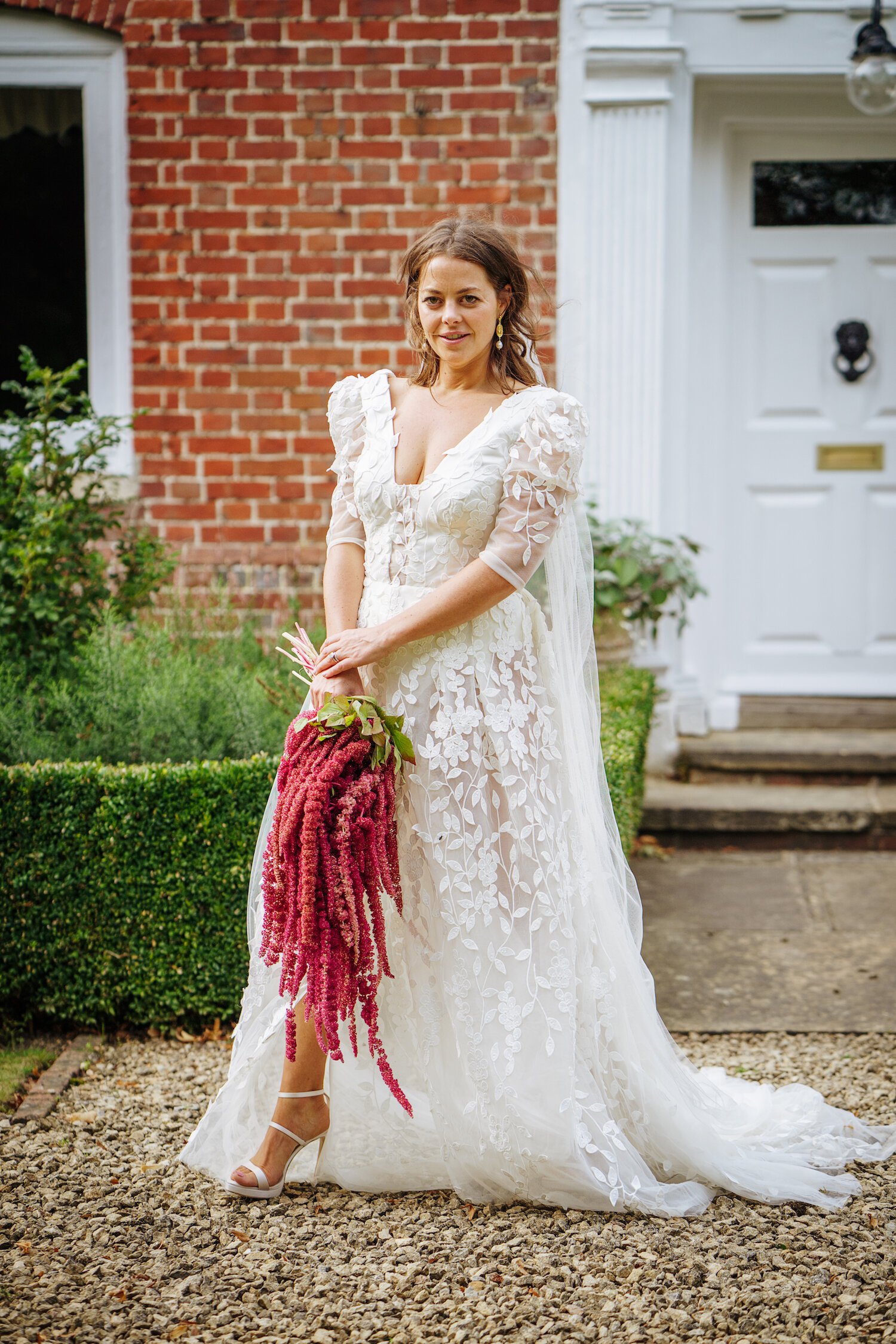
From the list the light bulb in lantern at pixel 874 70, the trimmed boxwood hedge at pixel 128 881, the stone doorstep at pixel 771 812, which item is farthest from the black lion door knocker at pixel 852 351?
the trimmed boxwood hedge at pixel 128 881

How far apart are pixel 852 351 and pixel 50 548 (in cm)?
375

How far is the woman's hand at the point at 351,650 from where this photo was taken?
2.51 metres

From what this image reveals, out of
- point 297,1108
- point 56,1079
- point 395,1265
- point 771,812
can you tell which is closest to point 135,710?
point 56,1079

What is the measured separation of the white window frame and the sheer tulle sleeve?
351 centimetres

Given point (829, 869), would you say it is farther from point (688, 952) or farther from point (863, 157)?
point (863, 157)

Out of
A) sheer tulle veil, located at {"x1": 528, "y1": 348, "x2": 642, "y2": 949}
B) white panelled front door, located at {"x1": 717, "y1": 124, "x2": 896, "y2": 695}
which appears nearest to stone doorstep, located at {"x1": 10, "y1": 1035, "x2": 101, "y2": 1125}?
sheer tulle veil, located at {"x1": 528, "y1": 348, "x2": 642, "y2": 949}

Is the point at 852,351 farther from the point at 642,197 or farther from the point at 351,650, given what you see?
the point at 351,650

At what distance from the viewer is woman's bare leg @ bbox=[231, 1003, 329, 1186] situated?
8.41 feet

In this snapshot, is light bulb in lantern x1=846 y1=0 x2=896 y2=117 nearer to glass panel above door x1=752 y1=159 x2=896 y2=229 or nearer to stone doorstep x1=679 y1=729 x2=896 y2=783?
glass panel above door x1=752 y1=159 x2=896 y2=229

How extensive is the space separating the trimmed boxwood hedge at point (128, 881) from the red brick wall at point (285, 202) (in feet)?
7.87

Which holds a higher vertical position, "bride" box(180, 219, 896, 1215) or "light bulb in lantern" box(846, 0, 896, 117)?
"light bulb in lantern" box(846, 0, 896, 117)

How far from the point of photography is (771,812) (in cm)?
516

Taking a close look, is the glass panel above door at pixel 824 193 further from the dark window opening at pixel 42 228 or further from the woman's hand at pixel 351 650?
the woman's hand at pixel 351 650

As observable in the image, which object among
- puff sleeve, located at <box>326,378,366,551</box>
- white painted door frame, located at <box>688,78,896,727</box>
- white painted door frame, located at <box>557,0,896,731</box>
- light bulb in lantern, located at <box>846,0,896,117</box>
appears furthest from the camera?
white painted door frame, located at <box>688,78,896,727</box>
